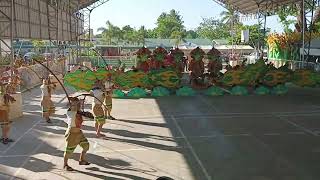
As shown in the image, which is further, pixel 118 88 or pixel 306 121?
pixel 118 88

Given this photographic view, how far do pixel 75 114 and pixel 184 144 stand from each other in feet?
12.2

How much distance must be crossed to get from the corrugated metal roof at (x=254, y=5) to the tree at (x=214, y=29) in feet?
166

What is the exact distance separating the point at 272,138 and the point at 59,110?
960 cm

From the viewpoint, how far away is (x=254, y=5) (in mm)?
43812

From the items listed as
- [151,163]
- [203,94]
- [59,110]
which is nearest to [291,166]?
[151,163]

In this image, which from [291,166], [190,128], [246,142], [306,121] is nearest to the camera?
[291,166]

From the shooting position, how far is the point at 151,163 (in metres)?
10.4

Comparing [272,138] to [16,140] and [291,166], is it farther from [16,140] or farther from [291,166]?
[16,140]

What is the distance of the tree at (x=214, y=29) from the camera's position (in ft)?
341

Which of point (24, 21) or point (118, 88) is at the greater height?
point (24, 21)

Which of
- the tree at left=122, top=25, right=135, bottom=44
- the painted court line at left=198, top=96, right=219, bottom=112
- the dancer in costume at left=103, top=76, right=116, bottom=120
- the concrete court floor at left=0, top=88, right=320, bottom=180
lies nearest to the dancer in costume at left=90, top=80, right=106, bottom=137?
the concrete court floor at left=0, top=88, right=320, bottom=180

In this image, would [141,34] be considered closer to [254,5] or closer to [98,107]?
[254,5]

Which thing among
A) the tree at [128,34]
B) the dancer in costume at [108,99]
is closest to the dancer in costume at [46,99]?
the dancer in costume at [108,99]

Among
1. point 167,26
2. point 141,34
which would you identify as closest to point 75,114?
point 141,34
